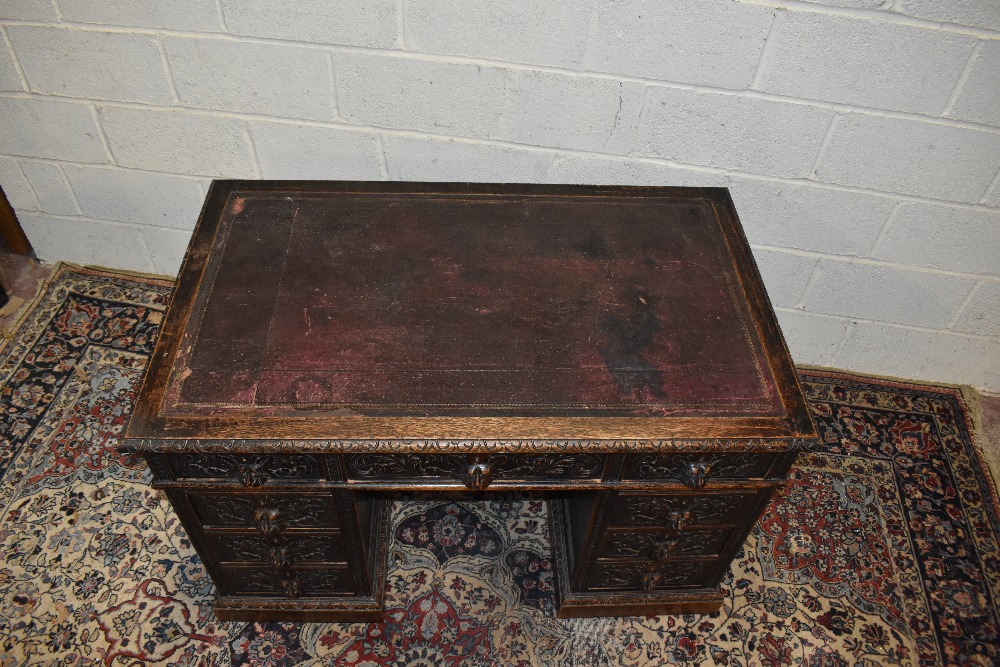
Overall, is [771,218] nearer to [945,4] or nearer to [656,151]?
[656,151]

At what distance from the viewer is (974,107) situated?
202cm

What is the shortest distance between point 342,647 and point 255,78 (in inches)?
65.2

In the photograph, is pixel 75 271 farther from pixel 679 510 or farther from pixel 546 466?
pixel 679 510

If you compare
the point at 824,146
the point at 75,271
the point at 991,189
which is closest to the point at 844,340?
the point at 991,189

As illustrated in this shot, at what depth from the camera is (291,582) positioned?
2016 mm

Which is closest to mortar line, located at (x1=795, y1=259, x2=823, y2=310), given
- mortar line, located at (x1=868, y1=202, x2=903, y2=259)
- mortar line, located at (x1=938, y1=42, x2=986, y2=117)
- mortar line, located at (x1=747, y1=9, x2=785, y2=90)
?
mortar line, located at (x1=868, y1=202, x2=903, y2=259)

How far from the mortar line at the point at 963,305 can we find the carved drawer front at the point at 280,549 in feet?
6.99

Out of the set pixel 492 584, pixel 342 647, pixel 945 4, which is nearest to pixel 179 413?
pixel 342 647

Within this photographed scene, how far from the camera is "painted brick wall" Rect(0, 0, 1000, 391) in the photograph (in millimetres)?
1968

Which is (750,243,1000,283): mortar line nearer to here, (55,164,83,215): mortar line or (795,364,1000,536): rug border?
(795,364,1000,536): rug border

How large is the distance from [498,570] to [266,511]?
2.52 feet

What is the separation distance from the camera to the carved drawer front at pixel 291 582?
6.54 ft

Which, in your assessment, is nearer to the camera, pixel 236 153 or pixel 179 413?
pixel 179 413

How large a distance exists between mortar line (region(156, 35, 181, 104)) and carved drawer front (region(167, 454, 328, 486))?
122cm
